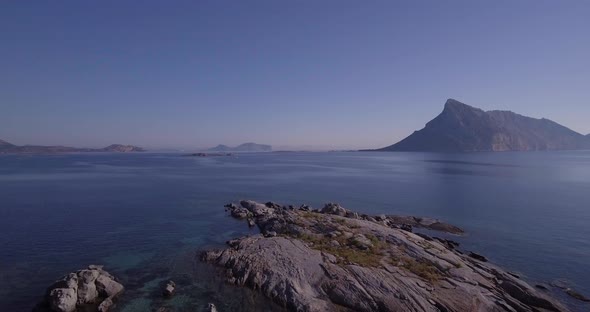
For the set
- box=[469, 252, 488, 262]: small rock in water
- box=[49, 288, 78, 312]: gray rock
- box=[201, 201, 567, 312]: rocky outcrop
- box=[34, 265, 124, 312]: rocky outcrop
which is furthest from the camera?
box=[469, 252, 488, 262]: small rock in water

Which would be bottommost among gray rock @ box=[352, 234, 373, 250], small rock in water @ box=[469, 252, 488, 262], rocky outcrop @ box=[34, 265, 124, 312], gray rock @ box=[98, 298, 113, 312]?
small rock in water @ box=[469, 252, 488, 262]

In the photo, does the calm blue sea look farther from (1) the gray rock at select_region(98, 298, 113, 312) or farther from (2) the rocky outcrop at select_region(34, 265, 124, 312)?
(2) the rocky outcrop at select_region(34, 265, 124, 312)

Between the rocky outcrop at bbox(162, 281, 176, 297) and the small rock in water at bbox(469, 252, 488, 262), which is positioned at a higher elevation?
the rocky outcrop at bbox(162, 281, 176, 297)

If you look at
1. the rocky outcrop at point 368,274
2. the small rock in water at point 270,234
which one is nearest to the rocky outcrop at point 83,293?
the rocky outcrop at point 368,274

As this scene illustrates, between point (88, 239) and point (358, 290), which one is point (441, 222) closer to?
point (358, 290)

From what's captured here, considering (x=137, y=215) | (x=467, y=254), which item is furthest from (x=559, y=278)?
(x=137, y=215)

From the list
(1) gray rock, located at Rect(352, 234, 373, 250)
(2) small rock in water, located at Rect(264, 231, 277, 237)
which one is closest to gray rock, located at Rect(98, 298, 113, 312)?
(2) small rock in water, located at Rect(264, 231, 277, 237)
